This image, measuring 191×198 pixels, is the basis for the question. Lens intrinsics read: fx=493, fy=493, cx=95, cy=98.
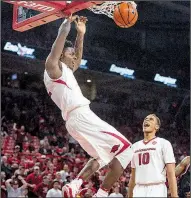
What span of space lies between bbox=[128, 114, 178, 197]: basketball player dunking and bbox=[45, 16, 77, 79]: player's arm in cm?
141

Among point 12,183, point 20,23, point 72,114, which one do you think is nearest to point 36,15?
point 20,23

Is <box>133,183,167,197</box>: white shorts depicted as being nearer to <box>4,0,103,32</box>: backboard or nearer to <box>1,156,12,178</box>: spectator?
<box>4,0,103,32</box>: backboard

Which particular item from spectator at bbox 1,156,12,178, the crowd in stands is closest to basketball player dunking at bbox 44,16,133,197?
the crowd in stands

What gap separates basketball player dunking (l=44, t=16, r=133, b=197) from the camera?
5387 millimetres

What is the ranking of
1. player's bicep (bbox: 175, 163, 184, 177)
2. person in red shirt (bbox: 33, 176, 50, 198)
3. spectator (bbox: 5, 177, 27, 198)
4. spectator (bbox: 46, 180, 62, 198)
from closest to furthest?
player's bicep (bbox: 175, 163, 184, 177), spectator (bbox: 46, 180, 62, 198), spectator (bbox: 5, 177, 27, 198), person in red shirt (bbox: 33, 176, 50, 198)

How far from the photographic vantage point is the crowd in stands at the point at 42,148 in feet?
36.3

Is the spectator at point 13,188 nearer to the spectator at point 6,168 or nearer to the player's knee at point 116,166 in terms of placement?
the spectator at point 6,168

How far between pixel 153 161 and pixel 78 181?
3.70ft

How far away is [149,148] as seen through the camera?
244 inches

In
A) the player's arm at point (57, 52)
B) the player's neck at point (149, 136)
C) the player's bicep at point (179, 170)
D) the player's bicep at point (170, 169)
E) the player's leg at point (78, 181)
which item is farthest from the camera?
the player's neck at point (149, 136)

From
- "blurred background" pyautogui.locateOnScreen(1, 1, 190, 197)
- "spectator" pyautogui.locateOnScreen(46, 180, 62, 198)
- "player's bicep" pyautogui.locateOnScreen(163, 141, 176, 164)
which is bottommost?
"spectator" pyautogui.locateOnScreen(46, 180, 62, 198)

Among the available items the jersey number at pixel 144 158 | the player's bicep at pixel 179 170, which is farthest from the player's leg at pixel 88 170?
the player's bicep at pixel 179 170

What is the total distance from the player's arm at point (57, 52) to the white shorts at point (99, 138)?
19.7 inches

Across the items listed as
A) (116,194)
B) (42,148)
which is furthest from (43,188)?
(42,148)
